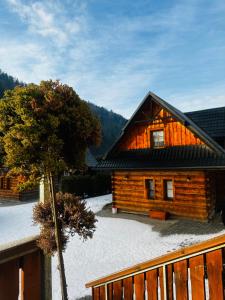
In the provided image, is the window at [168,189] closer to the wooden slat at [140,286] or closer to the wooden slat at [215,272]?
the wooden slat at [140,286]

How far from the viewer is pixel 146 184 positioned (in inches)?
664

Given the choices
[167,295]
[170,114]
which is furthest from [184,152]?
[167,295]

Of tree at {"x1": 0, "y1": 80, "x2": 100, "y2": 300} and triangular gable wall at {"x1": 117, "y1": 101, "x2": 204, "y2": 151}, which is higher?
triangular gable wall at {"x1": 117, "y1": 101, "x2": 204, "y2": 151}

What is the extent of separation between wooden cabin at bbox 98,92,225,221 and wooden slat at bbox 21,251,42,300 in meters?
11.8

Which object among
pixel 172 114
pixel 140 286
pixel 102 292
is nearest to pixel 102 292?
pixel 102 292

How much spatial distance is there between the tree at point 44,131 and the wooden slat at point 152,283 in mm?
2696

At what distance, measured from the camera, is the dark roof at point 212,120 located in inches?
671

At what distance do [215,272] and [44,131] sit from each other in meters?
3.51

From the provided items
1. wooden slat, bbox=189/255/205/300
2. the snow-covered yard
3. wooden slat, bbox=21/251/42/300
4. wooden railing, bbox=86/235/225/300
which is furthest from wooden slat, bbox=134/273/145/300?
the snow-covered yard

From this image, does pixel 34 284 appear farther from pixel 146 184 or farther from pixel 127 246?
pixel 146 184

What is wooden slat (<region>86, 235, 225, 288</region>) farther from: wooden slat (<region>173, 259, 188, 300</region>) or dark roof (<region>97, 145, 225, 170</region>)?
dark roof (<region>97, 145, 225, 170</region>)

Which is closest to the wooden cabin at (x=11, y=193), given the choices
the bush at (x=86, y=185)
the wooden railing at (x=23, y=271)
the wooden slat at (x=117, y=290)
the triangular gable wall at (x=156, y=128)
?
the bush at (x=86, y=185)

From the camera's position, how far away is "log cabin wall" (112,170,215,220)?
14555mm

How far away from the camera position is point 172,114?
15867mm
